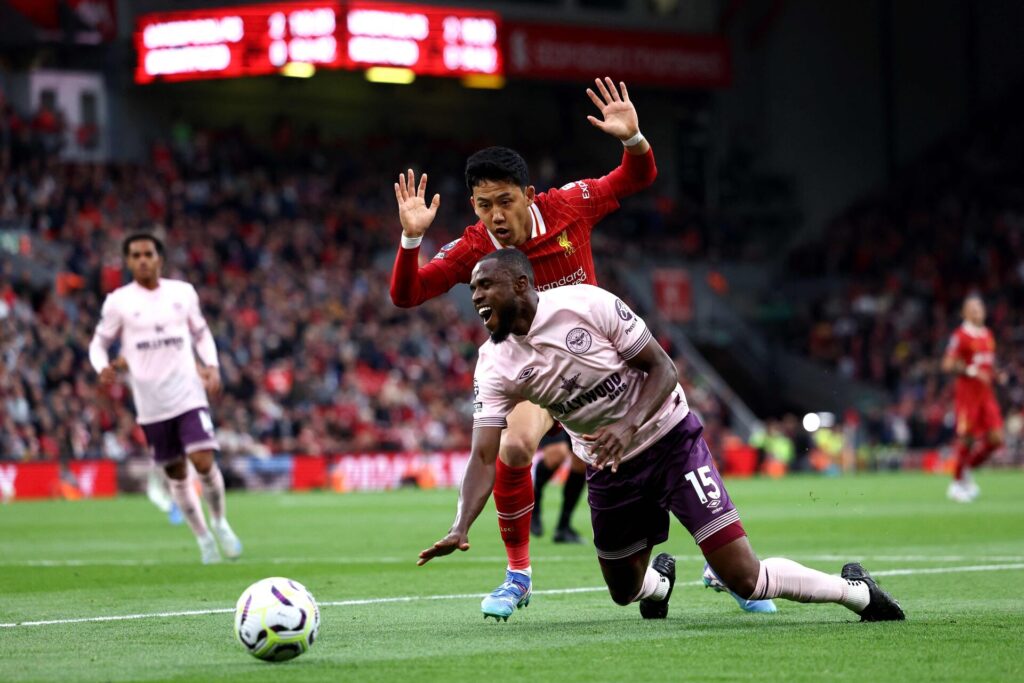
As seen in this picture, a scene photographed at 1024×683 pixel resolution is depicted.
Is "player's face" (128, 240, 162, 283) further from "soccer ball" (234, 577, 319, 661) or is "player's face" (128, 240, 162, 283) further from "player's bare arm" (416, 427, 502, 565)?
"soccer ball" (234, 577, 319, 661)

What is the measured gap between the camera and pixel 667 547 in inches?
564

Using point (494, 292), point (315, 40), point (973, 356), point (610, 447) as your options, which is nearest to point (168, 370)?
point (494, 292)

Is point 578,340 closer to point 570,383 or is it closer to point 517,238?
point 570,383

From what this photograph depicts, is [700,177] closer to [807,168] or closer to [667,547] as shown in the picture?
[807,168]

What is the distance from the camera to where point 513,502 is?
8812 millimetres

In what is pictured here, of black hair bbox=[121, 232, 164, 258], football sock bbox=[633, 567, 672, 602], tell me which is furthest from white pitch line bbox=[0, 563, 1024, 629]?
black hair bbox=[121, 232, 164, 258]

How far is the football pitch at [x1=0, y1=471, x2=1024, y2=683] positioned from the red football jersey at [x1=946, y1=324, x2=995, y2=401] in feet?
12.1

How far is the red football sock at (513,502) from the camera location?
8758mm

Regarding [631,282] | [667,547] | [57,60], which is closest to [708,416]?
[631,282]

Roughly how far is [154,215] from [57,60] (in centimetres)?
634

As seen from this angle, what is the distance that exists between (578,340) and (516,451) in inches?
58.3

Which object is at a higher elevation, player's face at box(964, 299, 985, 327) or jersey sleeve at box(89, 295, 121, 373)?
jersey sleeve at box(89, 295, 121, 373)

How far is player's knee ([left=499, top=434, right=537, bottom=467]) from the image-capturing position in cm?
868

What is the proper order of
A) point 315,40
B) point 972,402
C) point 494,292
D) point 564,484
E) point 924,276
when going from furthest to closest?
point 924,276 < point 315,40 < point 972,402 < point 564,484 < point 494,292
